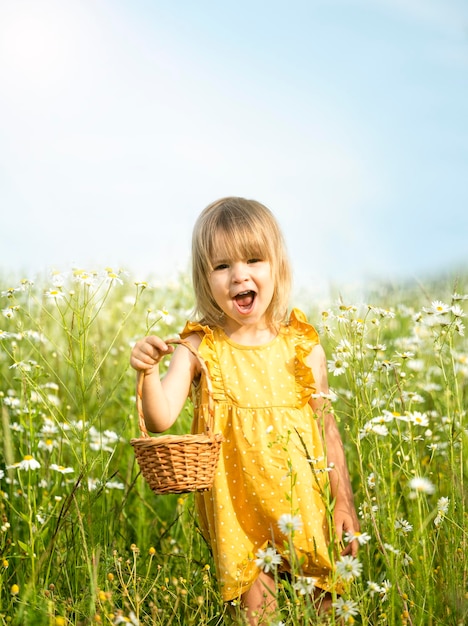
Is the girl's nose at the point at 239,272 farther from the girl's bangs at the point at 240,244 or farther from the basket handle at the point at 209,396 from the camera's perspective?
the basket handle at the point at 209,396

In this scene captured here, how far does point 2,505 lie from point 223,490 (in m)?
0.86

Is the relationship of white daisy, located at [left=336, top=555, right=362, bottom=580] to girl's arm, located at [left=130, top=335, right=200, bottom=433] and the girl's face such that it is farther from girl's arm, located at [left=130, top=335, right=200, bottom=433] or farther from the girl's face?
the girl's face

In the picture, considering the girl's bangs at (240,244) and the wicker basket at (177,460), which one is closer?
the wicker basket at (177,460)

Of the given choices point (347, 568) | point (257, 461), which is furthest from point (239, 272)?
point (347, 568)

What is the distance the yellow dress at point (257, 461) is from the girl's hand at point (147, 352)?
337 millimetres

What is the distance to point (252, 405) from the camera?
239cm

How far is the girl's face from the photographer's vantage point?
7.79 feet

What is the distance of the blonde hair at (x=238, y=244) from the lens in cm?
243

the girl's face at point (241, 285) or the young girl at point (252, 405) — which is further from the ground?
the girl's face at point (241, 285)

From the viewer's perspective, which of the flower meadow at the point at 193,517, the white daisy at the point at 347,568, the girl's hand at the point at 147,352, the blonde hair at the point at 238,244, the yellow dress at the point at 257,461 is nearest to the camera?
the white daisy at the point at 347,568

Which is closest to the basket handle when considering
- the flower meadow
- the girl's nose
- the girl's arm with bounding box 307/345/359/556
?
the flower meadow

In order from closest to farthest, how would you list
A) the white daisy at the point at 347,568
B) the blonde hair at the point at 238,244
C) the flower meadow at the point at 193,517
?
the white daisy at the point at 347,568, the flower meadow at the point at 193,517, the blonde hair at the point at 238,244

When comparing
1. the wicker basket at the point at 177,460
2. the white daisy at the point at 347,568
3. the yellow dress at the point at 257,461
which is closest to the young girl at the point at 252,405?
the yellow dress at the point at 257,461

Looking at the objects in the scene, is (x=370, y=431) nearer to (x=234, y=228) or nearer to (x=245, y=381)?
(x=245, y=381)
